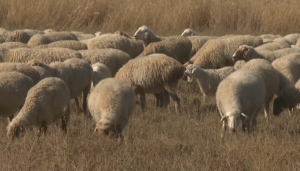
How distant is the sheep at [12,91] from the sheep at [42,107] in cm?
50

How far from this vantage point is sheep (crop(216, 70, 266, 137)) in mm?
8492

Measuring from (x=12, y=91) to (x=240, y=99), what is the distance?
3.04 metres

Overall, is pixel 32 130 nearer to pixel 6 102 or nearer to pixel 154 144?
pixel 6 102

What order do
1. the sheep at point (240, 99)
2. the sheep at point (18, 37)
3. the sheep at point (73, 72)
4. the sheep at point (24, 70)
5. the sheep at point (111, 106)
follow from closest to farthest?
the sheep at point (111, 106)
the sheep at point (240, 99)
the sheep at point (24, 70)
the sheep at point (73, 72)
the sheep at point (18, 37)

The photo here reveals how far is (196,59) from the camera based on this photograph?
1341 cm

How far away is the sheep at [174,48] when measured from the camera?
13.6m

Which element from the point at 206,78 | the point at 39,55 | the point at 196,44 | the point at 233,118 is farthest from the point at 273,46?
the point at 233,118

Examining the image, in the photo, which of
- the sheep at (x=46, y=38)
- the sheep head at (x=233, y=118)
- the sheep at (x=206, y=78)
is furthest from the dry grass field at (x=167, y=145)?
the sheep at (x=46, y=38)

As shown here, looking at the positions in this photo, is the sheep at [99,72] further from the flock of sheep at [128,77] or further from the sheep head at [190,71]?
the sheep head at [190,71]

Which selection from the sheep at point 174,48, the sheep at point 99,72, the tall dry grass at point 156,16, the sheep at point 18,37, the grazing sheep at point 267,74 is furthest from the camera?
the tall dry grass at point 156,16

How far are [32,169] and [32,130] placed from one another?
187cm

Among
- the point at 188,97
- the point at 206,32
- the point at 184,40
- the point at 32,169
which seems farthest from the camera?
the point at 206,32

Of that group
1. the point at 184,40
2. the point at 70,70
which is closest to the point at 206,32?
the point at 184,40

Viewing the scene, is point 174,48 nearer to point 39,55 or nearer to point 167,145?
point 39,55
